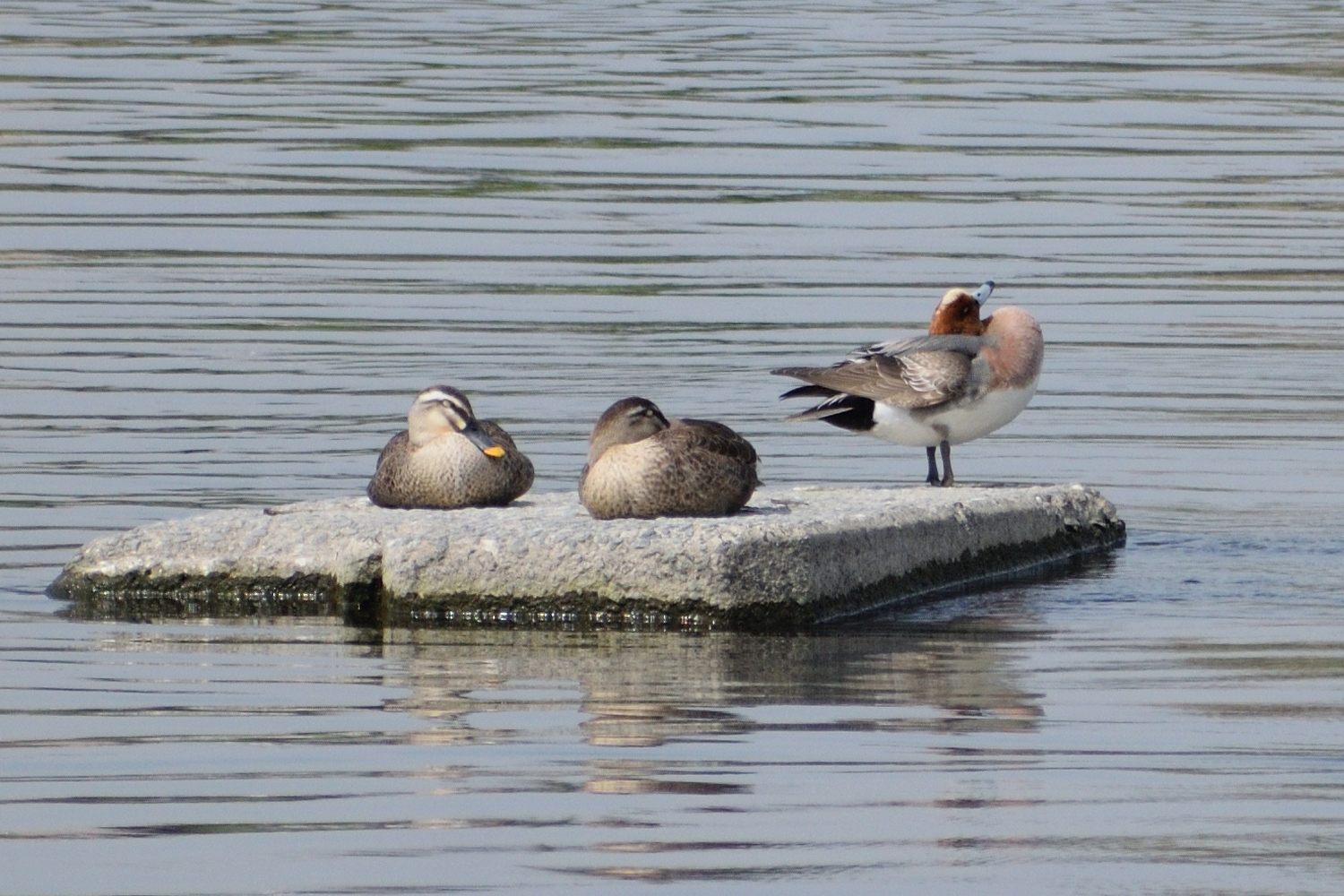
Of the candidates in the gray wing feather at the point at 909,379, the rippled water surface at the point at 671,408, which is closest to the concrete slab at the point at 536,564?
the rippled water surface at the point at 671,408

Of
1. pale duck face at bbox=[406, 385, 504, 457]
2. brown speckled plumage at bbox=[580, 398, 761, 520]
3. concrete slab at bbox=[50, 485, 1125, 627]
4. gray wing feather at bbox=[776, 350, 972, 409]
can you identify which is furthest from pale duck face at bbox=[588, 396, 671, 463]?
gray wing feather at bbox=[776, 350, 972, 409]

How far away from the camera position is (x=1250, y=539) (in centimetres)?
1036

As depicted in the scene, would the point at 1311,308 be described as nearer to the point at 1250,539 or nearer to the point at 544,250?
the point at 544,250

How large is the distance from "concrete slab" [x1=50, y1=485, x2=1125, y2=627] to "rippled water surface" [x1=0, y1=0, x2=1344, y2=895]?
230 mm

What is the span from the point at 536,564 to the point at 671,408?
4.44m

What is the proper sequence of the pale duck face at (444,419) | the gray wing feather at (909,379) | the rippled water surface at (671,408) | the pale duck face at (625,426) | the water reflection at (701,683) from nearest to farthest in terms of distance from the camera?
the rippled water surface at (671,408)
the water reflection at (701,683)
the pale duck face at (625,426)
the pale duck face at (444,419)
the gray wing feather at (909,379)

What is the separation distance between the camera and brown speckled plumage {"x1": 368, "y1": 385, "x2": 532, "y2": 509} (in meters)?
9.88

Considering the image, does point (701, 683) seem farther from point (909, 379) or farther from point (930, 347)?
point (930, 347)

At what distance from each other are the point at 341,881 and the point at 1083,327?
10963 millimetres

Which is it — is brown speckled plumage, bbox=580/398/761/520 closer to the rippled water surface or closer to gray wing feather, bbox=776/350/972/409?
the rippled water surface

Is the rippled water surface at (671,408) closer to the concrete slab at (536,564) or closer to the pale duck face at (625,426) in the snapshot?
the concrete slab at (536,564)

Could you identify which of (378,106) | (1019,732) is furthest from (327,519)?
(378,106)

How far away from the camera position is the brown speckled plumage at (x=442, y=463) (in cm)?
988

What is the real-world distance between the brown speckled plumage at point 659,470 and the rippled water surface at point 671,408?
2.64 ft
